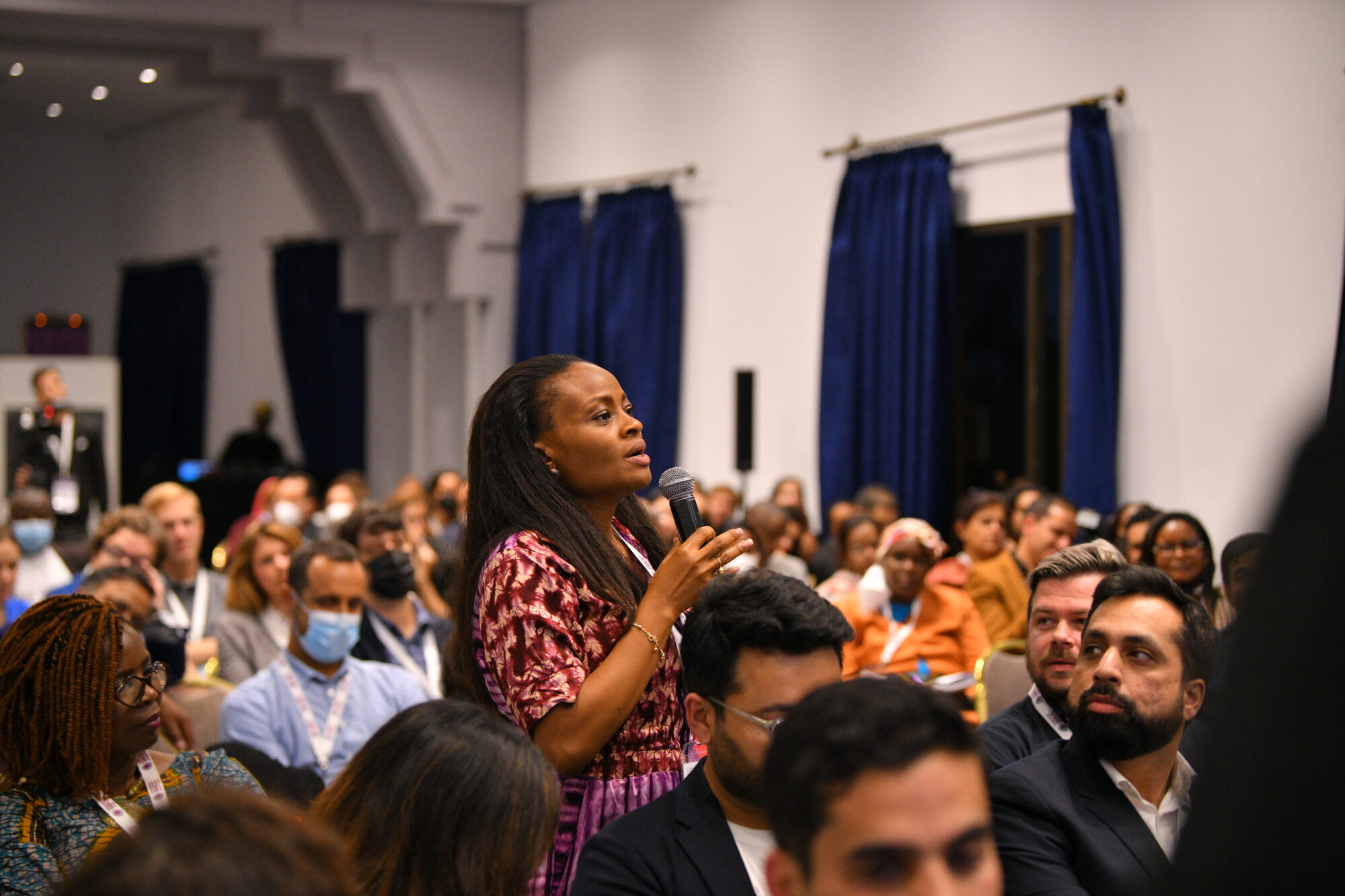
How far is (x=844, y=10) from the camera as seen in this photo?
7.93 metres

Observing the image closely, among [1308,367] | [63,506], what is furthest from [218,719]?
[63,506]

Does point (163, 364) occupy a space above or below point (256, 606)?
above

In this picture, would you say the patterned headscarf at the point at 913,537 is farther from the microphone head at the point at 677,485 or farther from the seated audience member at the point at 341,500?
the seated audience member at the point at 341,500

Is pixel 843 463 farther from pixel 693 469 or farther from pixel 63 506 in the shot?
pixel 63 506

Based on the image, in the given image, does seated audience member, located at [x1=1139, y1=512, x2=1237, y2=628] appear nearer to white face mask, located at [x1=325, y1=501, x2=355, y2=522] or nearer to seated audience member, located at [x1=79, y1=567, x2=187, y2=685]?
seated audience member, located at [x1=79, y1=567, x2=187, y2=685]

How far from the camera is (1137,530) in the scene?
4938 mm

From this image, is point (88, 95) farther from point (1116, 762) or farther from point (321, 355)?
point (1116, 762)

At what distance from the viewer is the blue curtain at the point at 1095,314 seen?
6.41 m

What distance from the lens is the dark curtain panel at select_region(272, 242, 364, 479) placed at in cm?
1254

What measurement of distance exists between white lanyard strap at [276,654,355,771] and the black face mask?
0.71 meters

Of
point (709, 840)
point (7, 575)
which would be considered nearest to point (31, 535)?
point (7, 575)

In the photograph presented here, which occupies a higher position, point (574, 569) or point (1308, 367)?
point (1308, 367)

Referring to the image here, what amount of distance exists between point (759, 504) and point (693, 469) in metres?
2.63

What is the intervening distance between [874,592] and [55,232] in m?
13.6
